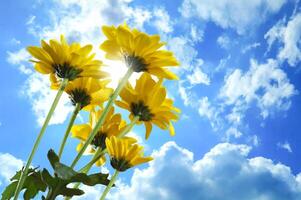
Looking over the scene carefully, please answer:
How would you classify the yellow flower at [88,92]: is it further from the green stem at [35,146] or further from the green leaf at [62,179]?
the green leaf at [62,179]

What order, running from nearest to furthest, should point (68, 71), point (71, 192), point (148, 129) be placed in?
point (71, 192), point (68, 71), point (148, 129)

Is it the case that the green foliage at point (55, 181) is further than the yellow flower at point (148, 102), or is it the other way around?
the yellow flower at point (148, 102)

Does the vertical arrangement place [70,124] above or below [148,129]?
below

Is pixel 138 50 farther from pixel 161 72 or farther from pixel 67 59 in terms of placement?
pixel 67 59

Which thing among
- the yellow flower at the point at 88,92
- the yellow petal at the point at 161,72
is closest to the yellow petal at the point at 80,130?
the yellow flower at the point at 88,92

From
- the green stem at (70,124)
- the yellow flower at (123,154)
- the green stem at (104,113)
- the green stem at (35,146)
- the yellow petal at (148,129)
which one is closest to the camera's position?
the green stem at (35,146)

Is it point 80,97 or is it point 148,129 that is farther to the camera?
point 148,129

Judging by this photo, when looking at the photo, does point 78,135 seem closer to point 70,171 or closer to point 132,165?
point 132,165

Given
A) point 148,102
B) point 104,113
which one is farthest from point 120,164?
point 104,113
